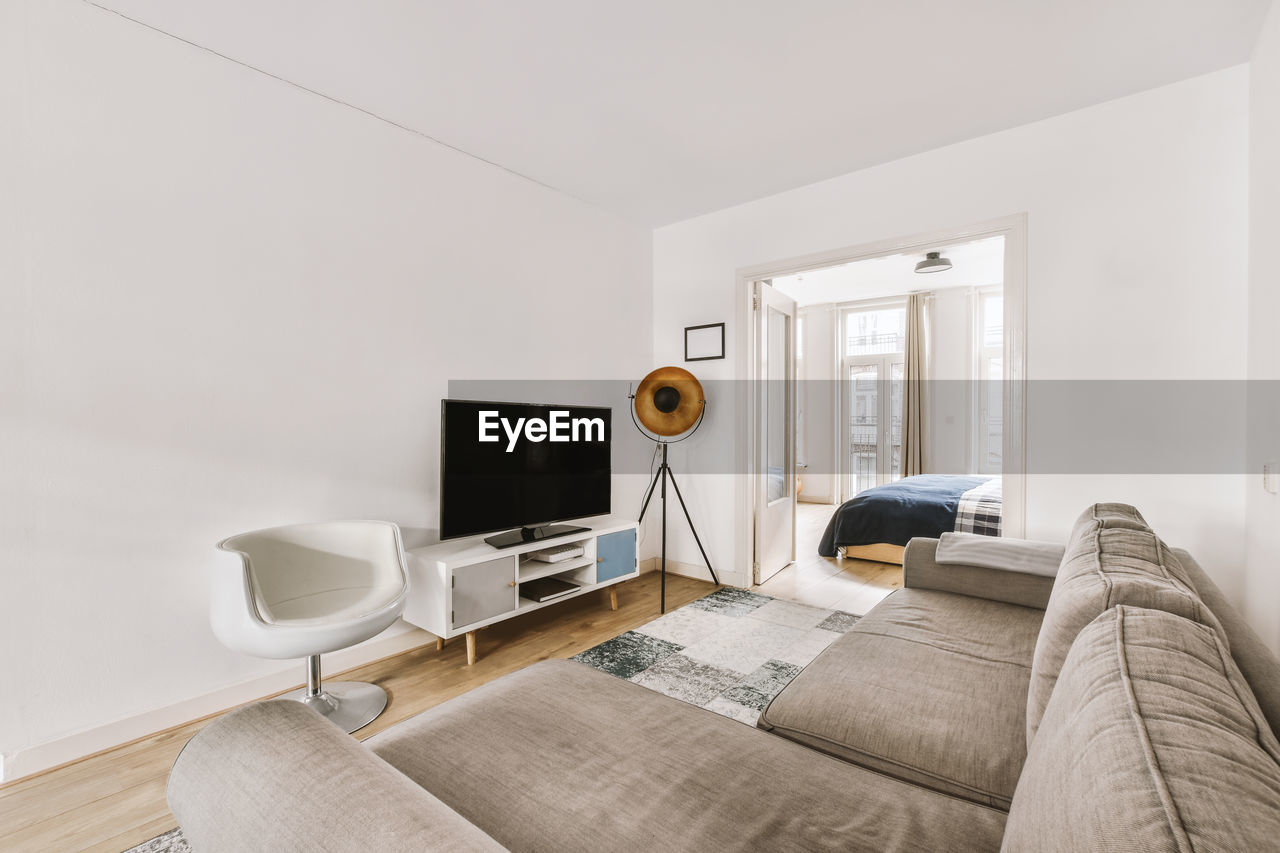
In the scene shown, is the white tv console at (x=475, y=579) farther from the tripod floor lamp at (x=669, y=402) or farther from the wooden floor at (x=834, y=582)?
the wooden floor at (x=834, y=582)

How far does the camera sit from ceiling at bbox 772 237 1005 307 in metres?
5.58

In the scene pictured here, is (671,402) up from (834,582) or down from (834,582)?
up

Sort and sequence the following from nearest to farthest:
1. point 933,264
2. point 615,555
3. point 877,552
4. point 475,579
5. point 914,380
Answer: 1. point 475,579
2. point 615,555
3. point 877,552
4. point 933,264
5. point 914,380

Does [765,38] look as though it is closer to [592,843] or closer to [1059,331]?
[1059,331]

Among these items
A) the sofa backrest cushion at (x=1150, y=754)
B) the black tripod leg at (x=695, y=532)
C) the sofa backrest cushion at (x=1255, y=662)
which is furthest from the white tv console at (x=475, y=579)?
the sofa backrest cushion at (x=1255, y=662)

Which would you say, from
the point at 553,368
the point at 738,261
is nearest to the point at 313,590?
the point at 553,368

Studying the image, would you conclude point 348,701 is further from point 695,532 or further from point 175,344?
point 695,532

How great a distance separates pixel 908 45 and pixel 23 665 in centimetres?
393

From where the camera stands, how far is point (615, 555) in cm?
351

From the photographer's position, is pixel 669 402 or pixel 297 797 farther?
pixel 669 402

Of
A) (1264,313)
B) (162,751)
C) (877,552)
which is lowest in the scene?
(162,751)

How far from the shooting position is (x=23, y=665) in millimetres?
1942

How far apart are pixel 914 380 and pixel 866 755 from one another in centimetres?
641

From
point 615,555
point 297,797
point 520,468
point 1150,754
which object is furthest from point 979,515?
→ point 297,797
